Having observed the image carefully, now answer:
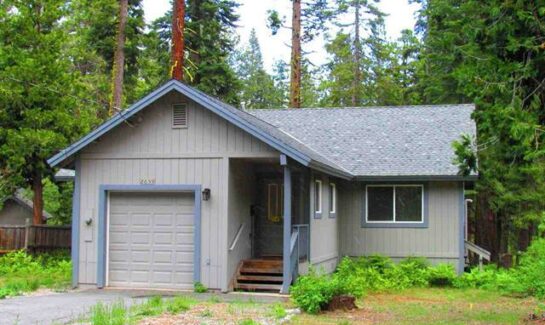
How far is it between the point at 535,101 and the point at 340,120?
12255mm

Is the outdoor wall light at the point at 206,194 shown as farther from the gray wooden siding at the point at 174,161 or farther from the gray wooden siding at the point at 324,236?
the gray wooden siding at the point at 324,236

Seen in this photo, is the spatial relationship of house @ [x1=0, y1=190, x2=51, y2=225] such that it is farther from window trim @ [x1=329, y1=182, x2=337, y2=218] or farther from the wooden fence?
window trim @ [x1=329, y1=182, x2=337, y2=218]

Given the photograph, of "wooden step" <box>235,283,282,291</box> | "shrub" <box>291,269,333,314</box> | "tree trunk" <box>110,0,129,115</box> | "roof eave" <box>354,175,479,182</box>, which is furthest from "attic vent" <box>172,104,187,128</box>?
"tree trunk" <box>110,0,129,115</box>

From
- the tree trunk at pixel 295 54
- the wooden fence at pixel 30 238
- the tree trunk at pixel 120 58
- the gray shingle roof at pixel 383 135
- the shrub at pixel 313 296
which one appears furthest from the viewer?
the tree trunk at pixel 295 54

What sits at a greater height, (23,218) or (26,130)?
(26,130)

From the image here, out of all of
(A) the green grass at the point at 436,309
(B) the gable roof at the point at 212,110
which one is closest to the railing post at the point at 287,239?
(B) the gable roof at the point at 212,110

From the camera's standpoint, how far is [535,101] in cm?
1031

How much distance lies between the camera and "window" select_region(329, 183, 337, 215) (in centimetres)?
1814

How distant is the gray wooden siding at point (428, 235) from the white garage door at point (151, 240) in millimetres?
5757

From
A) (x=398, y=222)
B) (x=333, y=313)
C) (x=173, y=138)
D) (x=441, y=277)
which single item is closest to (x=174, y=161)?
(x=173, y=138)

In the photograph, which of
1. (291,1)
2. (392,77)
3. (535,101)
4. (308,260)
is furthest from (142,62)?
(535,101)

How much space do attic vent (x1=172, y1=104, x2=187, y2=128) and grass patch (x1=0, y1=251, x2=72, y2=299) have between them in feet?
14.4

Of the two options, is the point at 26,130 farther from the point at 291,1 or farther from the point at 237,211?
the point at 291,1

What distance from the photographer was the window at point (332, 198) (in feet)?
59.5
